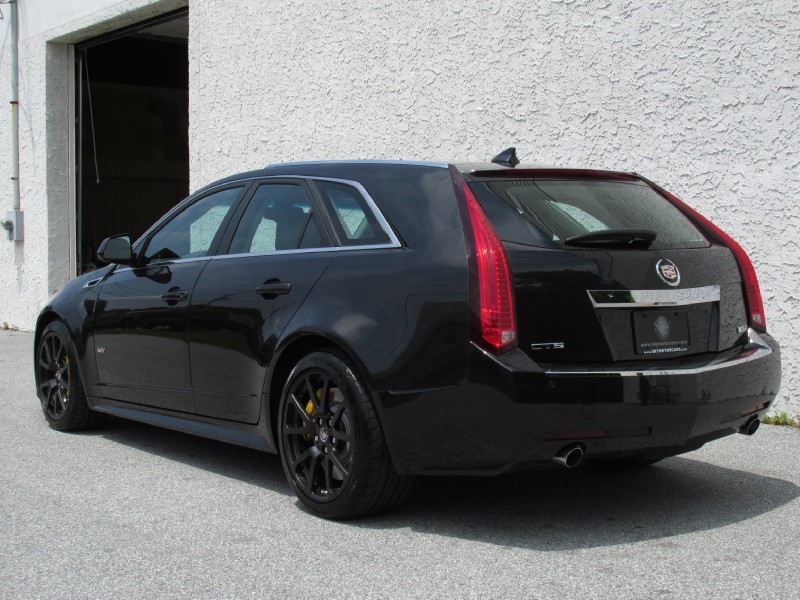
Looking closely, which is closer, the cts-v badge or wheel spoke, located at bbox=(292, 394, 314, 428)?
the cts-v badge

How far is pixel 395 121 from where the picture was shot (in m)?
9.49

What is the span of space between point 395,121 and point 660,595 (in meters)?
6.36

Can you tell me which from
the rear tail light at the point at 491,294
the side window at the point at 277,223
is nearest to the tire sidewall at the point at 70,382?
→ the side window at the point at 277,223

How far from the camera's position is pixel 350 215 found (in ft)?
16.4

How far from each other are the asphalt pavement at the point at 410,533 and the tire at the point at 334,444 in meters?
0.12

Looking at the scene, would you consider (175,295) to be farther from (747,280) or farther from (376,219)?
(747,280)

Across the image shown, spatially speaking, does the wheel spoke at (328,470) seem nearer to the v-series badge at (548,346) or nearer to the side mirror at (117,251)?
the v-series badge at (548,346)

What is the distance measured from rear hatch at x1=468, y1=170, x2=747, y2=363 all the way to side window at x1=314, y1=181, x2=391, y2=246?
0.49 meters

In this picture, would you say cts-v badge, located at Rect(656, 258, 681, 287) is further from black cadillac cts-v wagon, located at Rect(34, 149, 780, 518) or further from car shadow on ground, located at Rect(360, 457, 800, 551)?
car shadow on ground, located at Rect(360, 457, 800, 551)

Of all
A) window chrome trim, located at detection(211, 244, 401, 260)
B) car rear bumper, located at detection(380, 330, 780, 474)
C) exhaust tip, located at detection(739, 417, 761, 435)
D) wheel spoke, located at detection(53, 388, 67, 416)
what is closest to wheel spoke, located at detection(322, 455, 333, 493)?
car rear bumper, located at detection(380, 330, 780, 474)

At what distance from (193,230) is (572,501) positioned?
255 cm

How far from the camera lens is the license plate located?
4430mm

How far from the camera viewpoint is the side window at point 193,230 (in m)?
5.89

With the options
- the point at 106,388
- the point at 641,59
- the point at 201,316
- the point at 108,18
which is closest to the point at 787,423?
the point at 641,59
